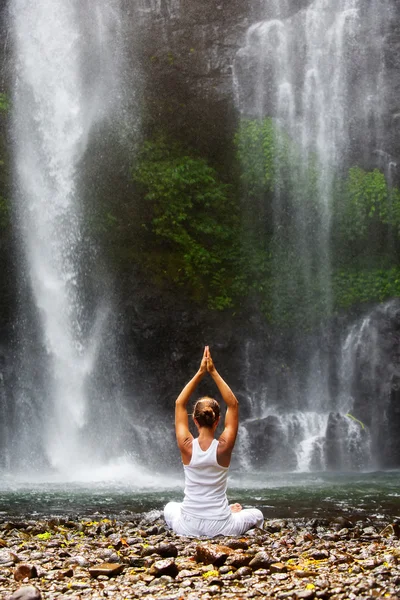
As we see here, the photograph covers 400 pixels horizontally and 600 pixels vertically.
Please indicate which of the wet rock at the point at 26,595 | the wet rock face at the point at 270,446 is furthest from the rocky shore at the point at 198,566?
the wet rock face at the point at 270,446

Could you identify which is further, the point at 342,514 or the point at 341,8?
the point at 341,8

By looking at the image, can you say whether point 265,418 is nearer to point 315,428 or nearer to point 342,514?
point 315,428

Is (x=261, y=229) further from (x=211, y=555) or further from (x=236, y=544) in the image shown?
(x=211, y=555)

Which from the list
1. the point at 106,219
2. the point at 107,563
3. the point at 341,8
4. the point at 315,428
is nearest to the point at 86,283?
the point at 106,219

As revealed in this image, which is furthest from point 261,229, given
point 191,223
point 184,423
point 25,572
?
point 25,572

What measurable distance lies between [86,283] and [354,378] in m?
6.08

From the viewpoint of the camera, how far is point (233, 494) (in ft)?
33.0

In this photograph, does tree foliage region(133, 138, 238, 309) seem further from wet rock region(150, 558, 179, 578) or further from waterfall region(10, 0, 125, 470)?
wet rock region(150, 558, 179, 578)

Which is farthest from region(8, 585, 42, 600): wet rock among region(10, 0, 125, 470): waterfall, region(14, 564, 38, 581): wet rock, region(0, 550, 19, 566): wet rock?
region(10, 0, 125, 470): waterfall

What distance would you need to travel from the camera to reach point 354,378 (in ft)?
52.0

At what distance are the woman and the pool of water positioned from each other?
2.68 m

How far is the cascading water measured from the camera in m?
16.5

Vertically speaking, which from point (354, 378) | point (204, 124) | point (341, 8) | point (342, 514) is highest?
point (341, 8)

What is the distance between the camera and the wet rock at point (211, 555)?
4617mm
